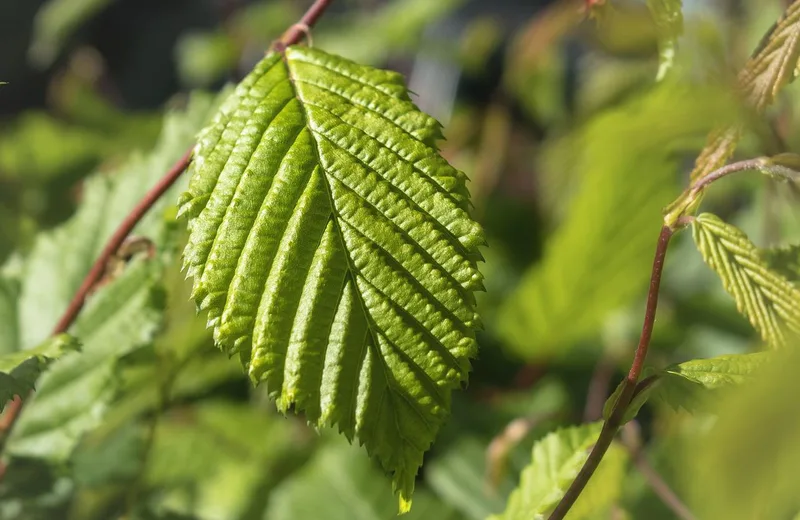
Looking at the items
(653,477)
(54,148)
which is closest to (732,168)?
(653,477)

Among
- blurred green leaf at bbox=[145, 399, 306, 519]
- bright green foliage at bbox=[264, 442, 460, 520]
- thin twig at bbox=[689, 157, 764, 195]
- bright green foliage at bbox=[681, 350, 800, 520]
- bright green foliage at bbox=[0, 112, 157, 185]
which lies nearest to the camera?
bright green foliage at bbox=[681, 350, 800, 520]

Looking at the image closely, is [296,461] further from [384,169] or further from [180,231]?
[384,169]

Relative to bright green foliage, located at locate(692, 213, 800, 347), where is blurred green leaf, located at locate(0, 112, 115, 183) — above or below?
above

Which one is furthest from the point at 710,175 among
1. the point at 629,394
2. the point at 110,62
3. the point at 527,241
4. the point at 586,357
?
the point at 110,62

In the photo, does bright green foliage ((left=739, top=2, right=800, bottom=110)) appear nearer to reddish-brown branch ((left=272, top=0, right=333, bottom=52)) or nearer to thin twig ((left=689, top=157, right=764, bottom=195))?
thin twig ((left=689, top=157, right=764, bottom=195))

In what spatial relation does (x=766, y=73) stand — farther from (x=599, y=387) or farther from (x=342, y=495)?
(x=599, y=387)

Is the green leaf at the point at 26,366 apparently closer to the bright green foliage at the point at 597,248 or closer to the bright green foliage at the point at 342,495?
the bright green foliage at the point at 342,495

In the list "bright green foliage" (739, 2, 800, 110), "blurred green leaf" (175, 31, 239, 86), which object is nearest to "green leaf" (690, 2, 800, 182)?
"bright green foliage" (739, 2, 800, 110)
